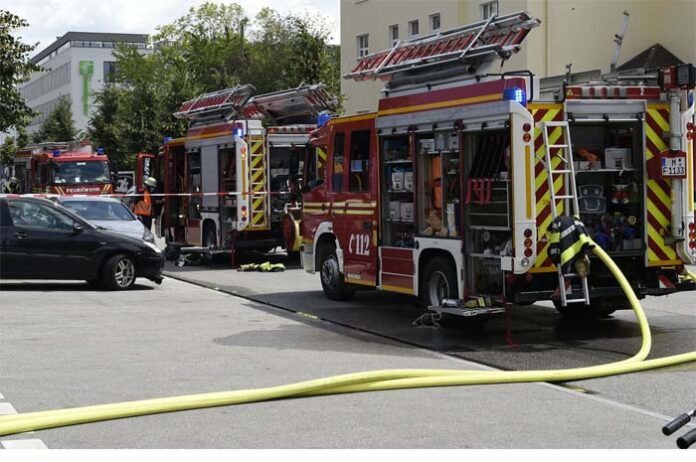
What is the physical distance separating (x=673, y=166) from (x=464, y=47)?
2.55m

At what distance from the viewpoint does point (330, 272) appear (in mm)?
15578

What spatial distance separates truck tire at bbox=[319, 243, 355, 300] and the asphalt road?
20 cm

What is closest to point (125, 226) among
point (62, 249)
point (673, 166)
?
point (62, 249)

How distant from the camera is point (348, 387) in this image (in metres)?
8.62

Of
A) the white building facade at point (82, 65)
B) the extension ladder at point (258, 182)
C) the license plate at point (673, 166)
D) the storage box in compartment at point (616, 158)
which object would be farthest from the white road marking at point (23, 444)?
the white building facade at point (82, 65)

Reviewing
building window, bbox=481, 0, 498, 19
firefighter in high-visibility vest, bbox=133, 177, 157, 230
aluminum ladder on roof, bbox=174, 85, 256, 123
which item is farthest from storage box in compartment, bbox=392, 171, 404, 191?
building window, bbox=481, 0, 498, 19

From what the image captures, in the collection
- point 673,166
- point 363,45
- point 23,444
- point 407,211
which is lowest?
point 23,444

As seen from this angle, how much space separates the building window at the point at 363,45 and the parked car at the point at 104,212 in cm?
2761

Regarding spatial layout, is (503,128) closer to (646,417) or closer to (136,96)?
(646,417)

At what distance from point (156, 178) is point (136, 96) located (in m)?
28.4

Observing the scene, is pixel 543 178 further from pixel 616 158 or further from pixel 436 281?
pixel 436 281

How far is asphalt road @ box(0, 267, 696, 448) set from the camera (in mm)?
7164

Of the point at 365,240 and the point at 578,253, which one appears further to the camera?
the point at 365,240

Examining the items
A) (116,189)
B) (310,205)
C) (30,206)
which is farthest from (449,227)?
(116,189)
